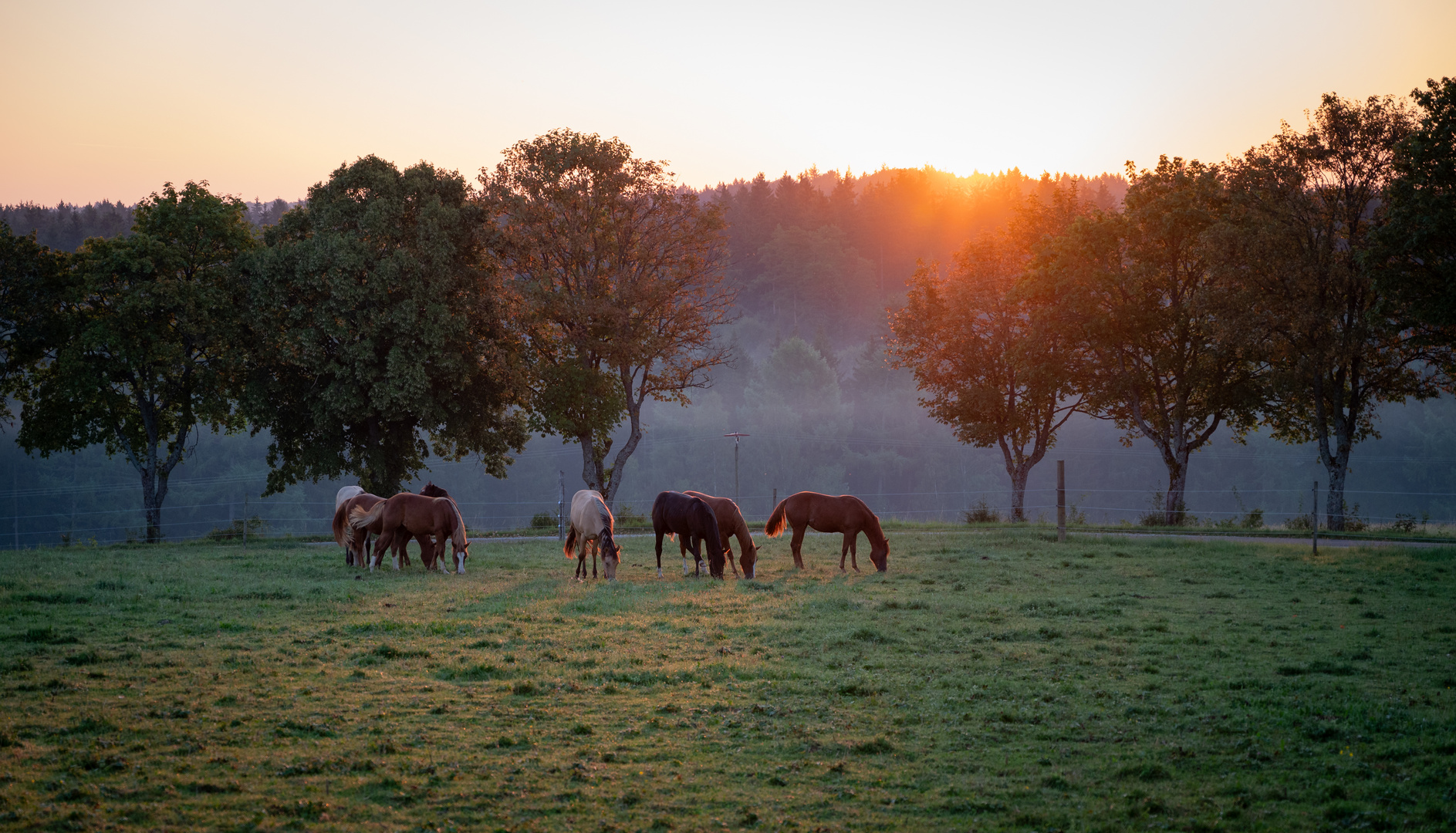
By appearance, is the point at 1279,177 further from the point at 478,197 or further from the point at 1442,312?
the point at 478,197

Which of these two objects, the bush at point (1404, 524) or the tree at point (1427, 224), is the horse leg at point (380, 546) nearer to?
the tree at point (1427, 224)

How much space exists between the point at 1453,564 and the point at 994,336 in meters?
22.9

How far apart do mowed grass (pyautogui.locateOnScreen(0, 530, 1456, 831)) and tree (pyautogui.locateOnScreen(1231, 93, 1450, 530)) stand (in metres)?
15.9

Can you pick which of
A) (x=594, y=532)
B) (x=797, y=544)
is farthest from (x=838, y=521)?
(x=594, y=532)

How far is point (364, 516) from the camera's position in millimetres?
22297

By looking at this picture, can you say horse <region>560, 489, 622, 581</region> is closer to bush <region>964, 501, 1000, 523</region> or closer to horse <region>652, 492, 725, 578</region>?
horse <region>652, 492, 725, 578</region>

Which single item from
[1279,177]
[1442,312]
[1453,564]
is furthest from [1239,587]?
[1279,177]

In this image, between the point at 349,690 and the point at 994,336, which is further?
the point at 994,336

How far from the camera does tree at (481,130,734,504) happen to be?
37.4 m

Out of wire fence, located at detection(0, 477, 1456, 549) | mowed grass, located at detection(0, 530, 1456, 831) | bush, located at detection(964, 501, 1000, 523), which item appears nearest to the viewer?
mowed grass, located at detection(0, 530, 1456, 831)

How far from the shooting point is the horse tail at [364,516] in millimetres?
21891

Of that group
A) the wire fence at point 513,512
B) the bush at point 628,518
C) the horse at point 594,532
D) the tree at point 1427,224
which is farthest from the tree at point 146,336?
the tree at point 1427,224

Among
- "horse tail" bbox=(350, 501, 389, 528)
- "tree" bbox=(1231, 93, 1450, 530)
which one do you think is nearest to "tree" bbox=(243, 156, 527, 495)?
"horse tail" bbox=(350, 501, 389, 528)

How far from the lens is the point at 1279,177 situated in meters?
32.1
